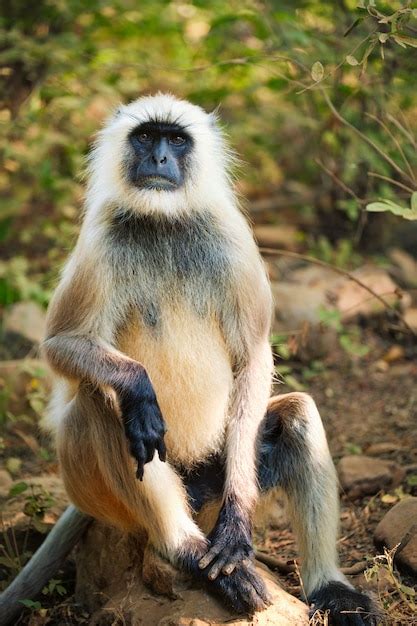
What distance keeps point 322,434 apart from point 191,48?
5.99 meters

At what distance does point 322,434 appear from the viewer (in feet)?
11.9

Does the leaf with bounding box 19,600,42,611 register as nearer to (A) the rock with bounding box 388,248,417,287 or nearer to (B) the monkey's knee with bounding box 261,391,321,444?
Result: (B) the monkey's knee with bounding box 261,391,321,444

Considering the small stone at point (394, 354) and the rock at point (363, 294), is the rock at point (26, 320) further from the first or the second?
the small stone at point (394, 354)

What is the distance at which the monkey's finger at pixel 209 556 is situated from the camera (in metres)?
3.32

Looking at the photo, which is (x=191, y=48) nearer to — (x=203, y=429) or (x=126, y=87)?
(x=126, y=87)

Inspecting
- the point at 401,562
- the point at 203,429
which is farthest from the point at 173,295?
the point at 401,562

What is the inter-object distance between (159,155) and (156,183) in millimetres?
118

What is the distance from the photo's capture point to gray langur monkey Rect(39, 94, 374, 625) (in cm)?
339

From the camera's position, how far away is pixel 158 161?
3.56 m

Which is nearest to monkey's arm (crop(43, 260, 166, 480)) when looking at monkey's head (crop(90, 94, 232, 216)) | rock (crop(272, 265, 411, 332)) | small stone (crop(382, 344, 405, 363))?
monkey's head (crop(90, 94, 232, 216))

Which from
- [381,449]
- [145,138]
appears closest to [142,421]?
[145,138]

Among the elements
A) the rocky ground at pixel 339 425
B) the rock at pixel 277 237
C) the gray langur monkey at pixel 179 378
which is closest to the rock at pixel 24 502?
the rocky ground at pixel 339 425

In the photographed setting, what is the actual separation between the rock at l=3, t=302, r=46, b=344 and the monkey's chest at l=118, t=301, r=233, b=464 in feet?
7.87

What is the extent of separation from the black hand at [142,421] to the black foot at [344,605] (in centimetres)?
83
